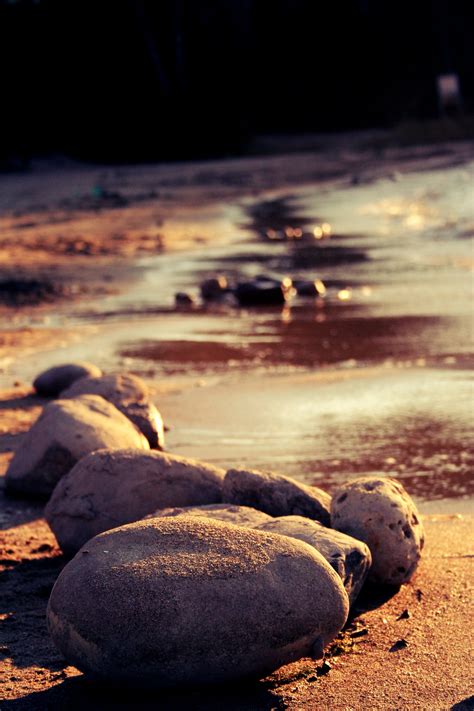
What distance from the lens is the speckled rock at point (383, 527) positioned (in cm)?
431

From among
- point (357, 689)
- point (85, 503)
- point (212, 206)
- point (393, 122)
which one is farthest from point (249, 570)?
point (393, 122)

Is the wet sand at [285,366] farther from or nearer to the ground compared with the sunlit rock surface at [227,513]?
nearer to the ground

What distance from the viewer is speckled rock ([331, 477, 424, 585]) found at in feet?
14.1

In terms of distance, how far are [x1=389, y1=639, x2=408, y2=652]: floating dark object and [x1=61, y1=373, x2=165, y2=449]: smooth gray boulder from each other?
2647 mm

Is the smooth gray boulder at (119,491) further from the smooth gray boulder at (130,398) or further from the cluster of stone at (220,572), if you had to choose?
the smooth gray boulder at (130,398)

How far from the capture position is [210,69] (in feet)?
123

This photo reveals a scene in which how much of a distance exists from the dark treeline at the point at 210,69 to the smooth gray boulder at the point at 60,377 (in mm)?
25848

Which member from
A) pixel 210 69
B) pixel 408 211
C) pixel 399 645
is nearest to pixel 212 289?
pixel 399 645

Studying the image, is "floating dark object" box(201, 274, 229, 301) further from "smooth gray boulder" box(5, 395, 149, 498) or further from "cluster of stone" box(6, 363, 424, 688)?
"cluster of stone" box(6, 363, 424, 688)

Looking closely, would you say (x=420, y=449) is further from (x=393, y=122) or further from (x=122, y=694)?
(x=393, y=122)

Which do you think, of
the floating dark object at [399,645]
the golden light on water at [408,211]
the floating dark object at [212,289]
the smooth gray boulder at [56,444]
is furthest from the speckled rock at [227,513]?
the golden light on water at [408,211]

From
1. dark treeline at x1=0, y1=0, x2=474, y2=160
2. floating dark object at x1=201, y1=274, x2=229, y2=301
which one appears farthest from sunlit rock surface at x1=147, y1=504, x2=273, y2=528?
dark treeline at x1=0, y1=0, x2=474, y2=160

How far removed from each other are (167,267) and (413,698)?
1129 cm

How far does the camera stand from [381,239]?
17.2 m
